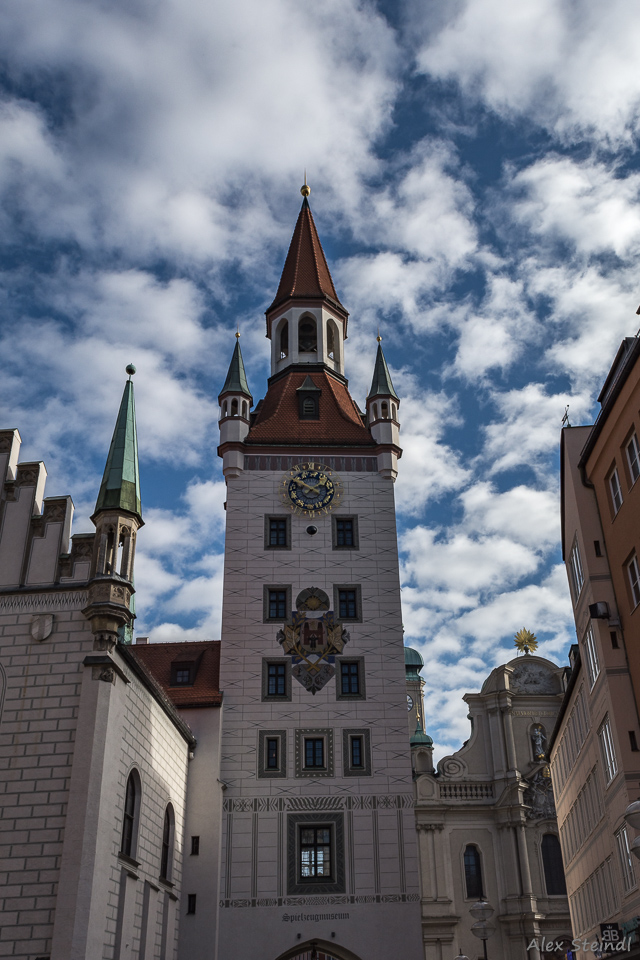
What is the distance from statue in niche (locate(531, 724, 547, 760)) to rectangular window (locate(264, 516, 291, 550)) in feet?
55.3

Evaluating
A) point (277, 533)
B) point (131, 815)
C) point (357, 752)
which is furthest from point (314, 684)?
point (131, 815)

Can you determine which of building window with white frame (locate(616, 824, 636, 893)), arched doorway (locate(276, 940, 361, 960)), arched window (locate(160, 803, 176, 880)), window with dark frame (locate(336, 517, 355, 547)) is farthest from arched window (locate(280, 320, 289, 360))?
building window with white frame (locate(616, 824, 636, 893))

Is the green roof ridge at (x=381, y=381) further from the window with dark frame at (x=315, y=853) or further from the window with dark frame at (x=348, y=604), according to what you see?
the window with dark frame at (x=315, y=853)

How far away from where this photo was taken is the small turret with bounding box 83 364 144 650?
71.4 feet

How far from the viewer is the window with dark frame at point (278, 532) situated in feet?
117

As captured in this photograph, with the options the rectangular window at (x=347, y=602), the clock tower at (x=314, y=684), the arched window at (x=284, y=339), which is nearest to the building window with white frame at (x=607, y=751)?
the clock tower at (x=314, y=684)

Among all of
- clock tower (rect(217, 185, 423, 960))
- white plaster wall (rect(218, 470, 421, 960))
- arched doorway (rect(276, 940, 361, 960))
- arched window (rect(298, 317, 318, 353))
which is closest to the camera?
arched doorway (rect(276, 940, 361, 960))

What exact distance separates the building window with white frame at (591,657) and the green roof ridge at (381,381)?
17.3 meters

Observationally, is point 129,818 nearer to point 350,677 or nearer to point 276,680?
point 276,680

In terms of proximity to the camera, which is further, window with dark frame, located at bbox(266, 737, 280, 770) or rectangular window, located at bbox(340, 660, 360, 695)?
rectangular window, located at bbox(340, 660, 360, 695)

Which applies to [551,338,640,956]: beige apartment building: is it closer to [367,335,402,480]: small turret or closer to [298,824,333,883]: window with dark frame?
[298,824,333,883]: window with dark frame

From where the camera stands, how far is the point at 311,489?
36656mm

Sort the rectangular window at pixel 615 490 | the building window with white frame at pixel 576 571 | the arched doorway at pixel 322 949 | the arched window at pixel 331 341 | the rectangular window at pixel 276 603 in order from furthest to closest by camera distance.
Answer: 1. the arched window at pixel 331 341
2. the rectangular window at pixel 276 603
3. the arched doorway at pixel 322 949
4. the building window with white frame at pixel 576 571
5. the rectangular window at pixel 615 490

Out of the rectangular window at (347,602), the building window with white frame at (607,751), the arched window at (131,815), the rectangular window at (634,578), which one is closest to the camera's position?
the rectangular window at (634,578)
